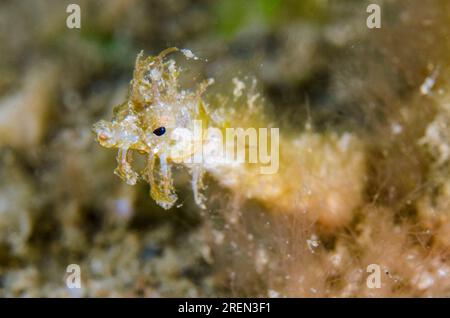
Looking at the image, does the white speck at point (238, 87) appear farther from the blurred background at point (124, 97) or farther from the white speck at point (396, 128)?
the white speck at point (396, 128)

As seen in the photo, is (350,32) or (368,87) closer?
(368,87)

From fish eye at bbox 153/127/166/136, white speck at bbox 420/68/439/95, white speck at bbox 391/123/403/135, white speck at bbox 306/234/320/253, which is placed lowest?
white speck at bbox 306/234/320/253

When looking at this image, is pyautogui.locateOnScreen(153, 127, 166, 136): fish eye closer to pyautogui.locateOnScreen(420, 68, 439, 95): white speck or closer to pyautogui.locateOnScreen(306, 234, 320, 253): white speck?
pyautogui.locateOnScreen(306, 234, 320, 253): white speck

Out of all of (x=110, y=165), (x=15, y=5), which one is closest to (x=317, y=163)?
(x=110, y=165)

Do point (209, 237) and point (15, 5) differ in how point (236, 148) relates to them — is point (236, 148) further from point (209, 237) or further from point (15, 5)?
point (15, 5)

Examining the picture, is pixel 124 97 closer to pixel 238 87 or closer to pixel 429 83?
pixel 238 87

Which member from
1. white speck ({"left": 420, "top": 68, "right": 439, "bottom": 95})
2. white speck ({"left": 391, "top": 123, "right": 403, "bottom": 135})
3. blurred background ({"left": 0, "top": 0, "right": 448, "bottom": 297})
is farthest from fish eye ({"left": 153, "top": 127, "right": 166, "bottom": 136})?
white speck ({"left": 420, "top": 68, "right": 439, "bottom": 95})

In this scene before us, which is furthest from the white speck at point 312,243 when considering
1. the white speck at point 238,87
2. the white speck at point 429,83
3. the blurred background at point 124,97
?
the white speck at point 429,83
